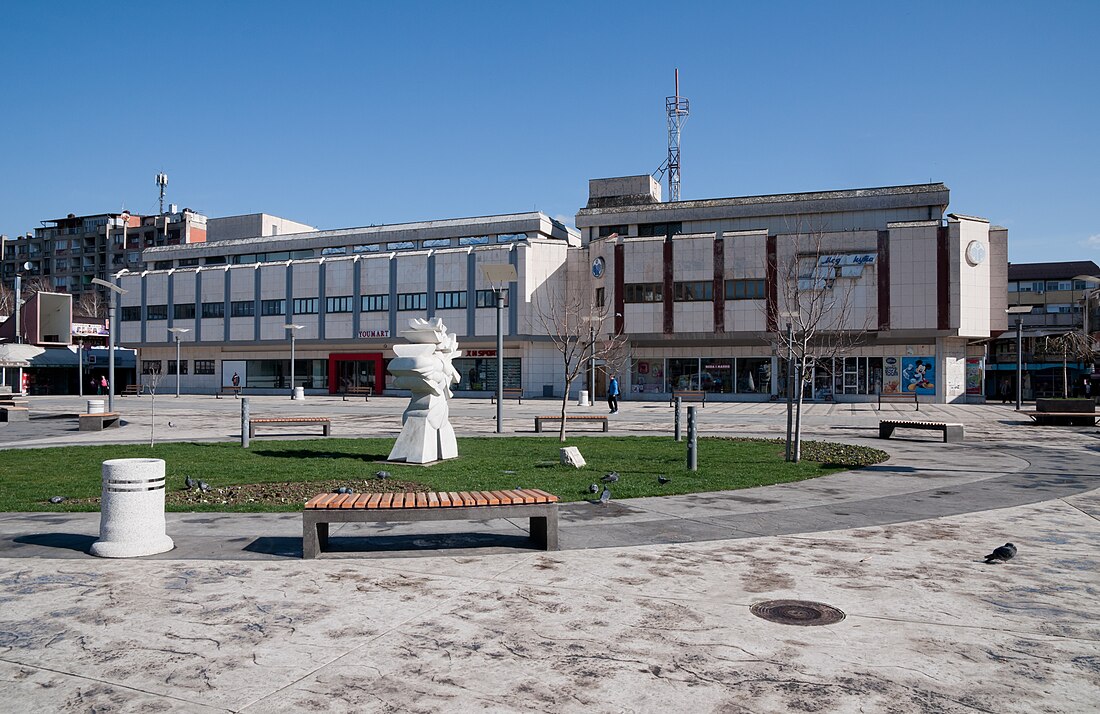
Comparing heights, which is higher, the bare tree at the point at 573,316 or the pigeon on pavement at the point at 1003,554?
the bare tree at the point at 573,316

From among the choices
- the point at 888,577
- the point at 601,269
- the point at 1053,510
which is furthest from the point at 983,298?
the point at 888,577

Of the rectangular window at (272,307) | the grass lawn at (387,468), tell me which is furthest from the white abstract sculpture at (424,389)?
the rectangular window at (272,307)

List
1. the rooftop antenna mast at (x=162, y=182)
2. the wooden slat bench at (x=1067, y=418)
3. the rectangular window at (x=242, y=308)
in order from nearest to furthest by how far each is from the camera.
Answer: the wooden slat bench at (x=1067, y=418), the rectangular window at (x=242, y=308), the rooftop antenna mast at (x=162, y=182)

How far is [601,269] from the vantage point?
165ft

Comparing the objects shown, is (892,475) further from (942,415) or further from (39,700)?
(942,415)

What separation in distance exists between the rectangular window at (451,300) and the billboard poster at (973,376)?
107 ft

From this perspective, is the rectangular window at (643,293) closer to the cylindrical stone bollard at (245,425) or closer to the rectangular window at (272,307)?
the rectangular window at (272,307)

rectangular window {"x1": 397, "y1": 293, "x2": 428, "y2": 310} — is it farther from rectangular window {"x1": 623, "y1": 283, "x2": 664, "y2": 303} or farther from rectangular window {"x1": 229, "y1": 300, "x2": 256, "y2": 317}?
rectangular window {"x1": 623, "y1": 283, "x2": 664, "y2": 303}

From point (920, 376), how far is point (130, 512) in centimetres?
4669

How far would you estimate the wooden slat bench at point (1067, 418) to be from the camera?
26.1 m

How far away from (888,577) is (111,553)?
7070 mm

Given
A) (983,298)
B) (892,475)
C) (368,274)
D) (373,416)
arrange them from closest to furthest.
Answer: (892,475) < (373,416) < (983,298) < (368,274)

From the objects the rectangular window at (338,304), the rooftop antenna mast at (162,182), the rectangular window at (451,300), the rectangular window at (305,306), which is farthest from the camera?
the rooftop antenna mast at (162,182)

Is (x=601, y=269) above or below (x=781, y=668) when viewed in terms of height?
above
